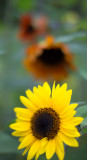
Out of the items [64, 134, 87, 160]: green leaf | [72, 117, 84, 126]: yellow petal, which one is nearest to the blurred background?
[64, 134, 87, 160]: green leaf

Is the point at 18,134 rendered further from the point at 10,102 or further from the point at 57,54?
the point at 10,102

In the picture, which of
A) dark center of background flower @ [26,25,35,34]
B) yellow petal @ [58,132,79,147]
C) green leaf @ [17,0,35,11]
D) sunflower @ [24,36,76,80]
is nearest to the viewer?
yellow petal @ [58,132,79,147]

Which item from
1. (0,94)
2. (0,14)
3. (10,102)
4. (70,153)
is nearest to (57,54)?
(10,102)

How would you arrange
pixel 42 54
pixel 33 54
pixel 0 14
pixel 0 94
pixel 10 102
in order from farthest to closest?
pixel 0 14, pixel 0 94, pixel 10 102, pixel 42 54, pixel 33 54

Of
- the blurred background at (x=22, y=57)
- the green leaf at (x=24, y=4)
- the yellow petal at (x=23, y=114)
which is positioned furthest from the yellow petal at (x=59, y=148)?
the green leaf at (x=24, y=4)

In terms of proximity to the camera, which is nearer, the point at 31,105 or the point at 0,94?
the point at 31,105

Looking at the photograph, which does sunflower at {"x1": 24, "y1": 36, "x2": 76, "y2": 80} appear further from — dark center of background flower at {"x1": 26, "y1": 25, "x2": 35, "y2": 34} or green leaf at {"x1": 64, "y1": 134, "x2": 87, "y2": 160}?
green leaf at {"x1": 64, "y1": 134, "x2": 87, "y2": 160}

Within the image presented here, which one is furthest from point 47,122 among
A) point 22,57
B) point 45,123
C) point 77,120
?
point 22,57
